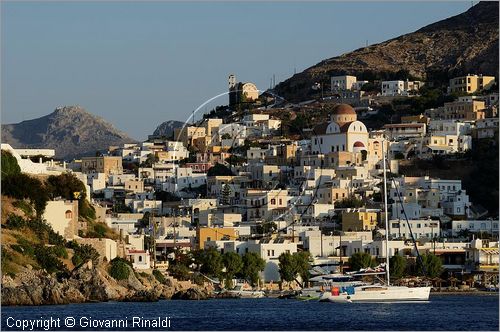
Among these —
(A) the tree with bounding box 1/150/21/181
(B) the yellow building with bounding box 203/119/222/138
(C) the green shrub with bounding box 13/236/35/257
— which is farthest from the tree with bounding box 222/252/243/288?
(B) the yellow building with bounding box 203/119/222/138

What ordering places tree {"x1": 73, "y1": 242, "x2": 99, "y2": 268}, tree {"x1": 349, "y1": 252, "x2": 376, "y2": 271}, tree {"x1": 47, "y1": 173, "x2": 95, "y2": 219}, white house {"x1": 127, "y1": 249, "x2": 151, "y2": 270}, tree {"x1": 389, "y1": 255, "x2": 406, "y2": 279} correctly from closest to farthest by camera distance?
tree {"x1": 73, "y1": 242, "x2": 99, "y2": 268} → white house {"x1": 127, "y1": 249, "x2": 151, "y2": 270} → tree {"x1": 47, "y1": 173, "x2": 95, "y2": 219} → tree {"x1": 389, "y1": 255, "x2": 406, "y2": 279} → tree {"x1": 349, "y1": 252, "x2": 376, "y2": 271}

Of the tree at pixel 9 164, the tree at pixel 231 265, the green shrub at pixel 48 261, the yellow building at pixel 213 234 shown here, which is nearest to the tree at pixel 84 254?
the green shrub at pixel 48 261

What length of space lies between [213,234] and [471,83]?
187 ft

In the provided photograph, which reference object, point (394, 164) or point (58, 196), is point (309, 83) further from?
point (58, 196)

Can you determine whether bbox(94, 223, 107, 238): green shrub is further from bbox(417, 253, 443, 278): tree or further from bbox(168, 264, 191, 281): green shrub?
bbox(417, 253, 443, 278): tree

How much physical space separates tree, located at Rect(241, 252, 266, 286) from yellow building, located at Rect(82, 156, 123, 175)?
4078cm

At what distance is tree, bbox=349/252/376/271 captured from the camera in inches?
3220

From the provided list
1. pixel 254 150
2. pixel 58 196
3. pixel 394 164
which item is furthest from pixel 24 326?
pixel 254 150

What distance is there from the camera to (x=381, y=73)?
505 ft

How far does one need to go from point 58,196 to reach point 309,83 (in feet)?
271

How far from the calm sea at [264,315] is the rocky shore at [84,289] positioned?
3.18 feet

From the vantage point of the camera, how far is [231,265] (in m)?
80.0

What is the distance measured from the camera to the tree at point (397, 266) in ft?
265

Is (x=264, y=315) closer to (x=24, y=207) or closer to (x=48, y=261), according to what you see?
(x=48, y=261)
